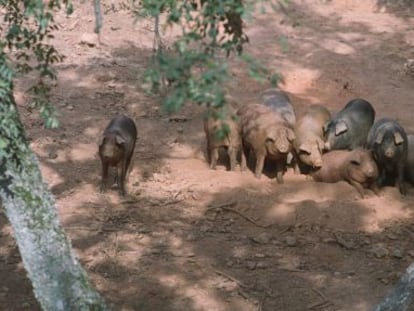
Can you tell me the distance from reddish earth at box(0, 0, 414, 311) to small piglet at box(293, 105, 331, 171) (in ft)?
1.07

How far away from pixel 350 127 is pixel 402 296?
4832 mm

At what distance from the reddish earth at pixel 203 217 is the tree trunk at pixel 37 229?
1001mm

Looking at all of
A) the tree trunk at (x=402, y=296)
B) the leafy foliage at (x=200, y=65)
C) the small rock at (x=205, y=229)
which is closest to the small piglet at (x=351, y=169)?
the small rock at (x=205, y=229)

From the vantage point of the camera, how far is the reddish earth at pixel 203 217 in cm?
677

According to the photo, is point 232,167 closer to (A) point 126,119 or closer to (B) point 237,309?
(A) point 126,119

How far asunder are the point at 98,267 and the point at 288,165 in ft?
11.9

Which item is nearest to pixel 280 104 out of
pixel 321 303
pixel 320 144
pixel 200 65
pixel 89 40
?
pixel 320 144

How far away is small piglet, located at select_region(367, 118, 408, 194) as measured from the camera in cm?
879

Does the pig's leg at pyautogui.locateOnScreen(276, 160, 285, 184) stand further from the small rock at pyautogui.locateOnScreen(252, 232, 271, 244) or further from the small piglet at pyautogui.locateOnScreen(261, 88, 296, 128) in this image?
the small rock at pyautogui.locateOnScreen(252, 232, 271, 244)

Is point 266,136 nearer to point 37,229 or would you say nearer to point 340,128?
point 340,128

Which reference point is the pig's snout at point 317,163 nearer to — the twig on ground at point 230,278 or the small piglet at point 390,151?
the small piglet at point 390,151

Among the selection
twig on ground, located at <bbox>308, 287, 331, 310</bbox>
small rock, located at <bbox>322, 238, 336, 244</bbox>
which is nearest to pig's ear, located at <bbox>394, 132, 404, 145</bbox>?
small rock, located at <bbox>322, 238, 336, 244</bbox>

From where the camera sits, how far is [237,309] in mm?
6473

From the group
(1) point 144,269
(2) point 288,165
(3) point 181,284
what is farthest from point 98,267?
(2) point 288,165
